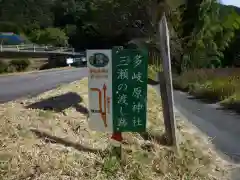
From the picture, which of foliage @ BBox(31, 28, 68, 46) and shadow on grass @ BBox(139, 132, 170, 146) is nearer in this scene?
shadow on grass @ BBox(139, 132, 170, 146)

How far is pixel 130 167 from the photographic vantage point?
5910 millimetres

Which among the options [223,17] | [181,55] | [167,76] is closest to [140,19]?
[223,17]

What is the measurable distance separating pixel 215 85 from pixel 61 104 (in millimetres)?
11679

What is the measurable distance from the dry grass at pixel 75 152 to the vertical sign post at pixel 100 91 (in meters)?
0.35

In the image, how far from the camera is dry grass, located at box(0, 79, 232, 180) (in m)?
5.30

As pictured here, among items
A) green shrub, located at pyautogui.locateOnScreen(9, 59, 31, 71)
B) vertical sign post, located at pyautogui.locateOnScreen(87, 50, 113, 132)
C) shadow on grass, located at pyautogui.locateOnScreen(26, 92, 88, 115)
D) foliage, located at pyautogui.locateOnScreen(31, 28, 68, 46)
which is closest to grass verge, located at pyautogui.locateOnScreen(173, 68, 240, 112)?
shadow on grass, located at pyautogui.locateOnScreen(26, 92, 88, 115)

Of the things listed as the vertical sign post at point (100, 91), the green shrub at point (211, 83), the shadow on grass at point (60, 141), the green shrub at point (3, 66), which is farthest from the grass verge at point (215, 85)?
the green shrub at point (3, 66)

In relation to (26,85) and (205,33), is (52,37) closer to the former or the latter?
(205,33)

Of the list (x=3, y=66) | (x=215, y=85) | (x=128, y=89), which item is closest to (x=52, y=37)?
(x=3, y=66)

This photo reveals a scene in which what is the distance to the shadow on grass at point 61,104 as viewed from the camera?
7687 millimetres

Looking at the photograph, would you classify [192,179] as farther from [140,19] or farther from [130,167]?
[140,19]

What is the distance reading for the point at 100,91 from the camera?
634cm

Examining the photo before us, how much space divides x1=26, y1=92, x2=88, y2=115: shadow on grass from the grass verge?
6696 millimetres

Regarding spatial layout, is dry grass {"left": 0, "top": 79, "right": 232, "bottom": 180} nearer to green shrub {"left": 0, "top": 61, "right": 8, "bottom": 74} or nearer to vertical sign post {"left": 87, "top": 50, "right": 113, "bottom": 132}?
vertical sign post {"left": 87, "top": 50, "right": 113, "bottom": 132}
